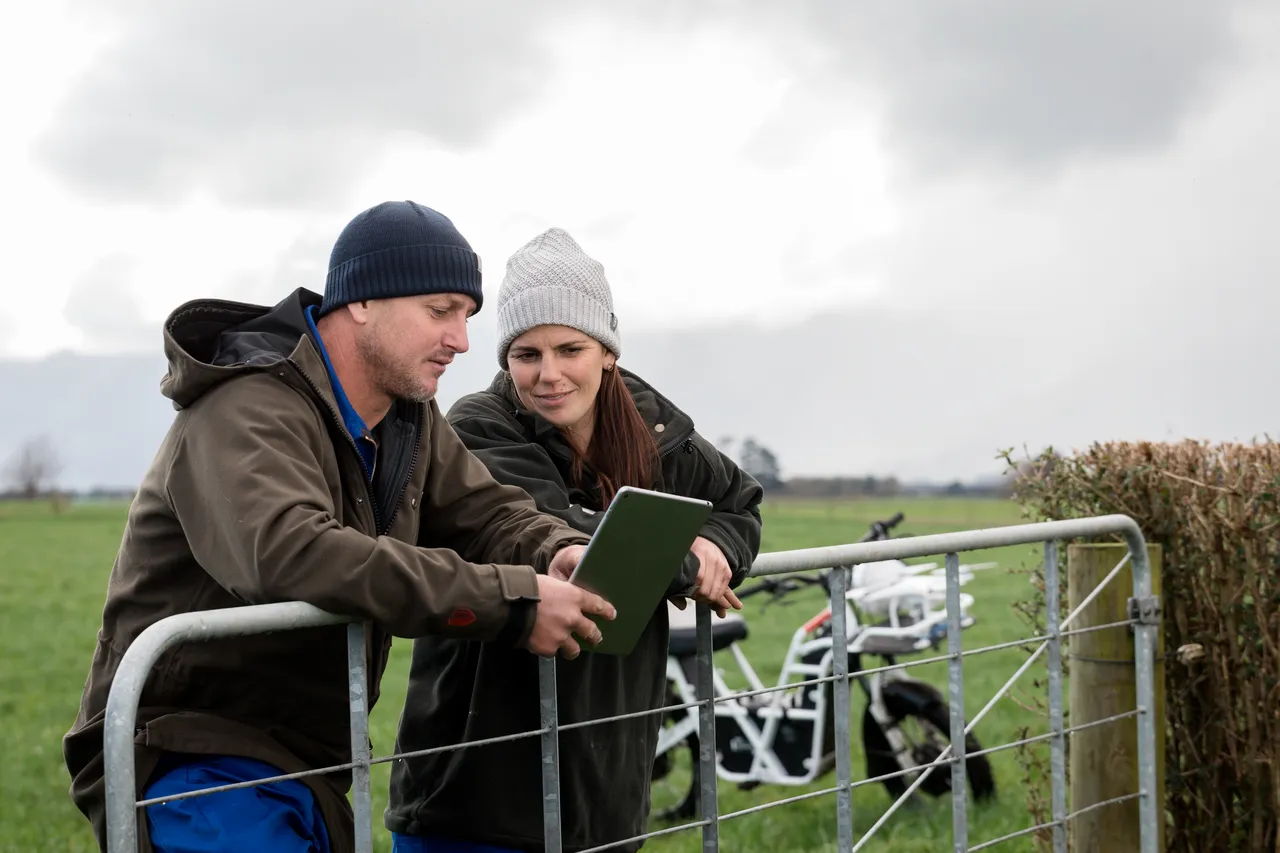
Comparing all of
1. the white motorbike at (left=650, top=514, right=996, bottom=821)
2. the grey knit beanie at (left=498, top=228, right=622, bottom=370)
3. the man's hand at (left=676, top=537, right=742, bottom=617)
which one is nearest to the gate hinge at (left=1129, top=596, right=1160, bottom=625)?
the man's hand at (left=676, top=537, right=742, bottom=617)

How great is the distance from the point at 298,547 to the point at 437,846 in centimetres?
98

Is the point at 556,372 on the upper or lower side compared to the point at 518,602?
Result: upper

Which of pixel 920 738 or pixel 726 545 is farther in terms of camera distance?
pixel 920 738

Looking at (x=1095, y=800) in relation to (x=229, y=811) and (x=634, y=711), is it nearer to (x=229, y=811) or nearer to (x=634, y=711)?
(x=634, y=711)

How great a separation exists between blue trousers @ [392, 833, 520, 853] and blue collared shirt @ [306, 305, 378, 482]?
81 centimetres

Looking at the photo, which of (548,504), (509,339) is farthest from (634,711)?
(509,339)

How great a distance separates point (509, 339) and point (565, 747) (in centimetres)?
86

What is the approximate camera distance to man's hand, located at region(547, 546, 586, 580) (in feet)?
8.54

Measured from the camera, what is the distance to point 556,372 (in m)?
2.98

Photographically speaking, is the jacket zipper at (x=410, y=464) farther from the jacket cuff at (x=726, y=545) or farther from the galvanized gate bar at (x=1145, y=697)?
the galvanized gate bar at (x=1145, y=697)

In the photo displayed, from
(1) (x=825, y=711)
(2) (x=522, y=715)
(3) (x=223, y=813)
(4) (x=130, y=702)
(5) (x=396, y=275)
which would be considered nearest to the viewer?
(4) (x=130, y=702)

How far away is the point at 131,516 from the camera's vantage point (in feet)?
7.98

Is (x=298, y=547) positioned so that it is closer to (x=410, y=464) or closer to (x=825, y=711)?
(x=410, y=464)

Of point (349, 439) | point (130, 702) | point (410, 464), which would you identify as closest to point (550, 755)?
point (410, 464)
